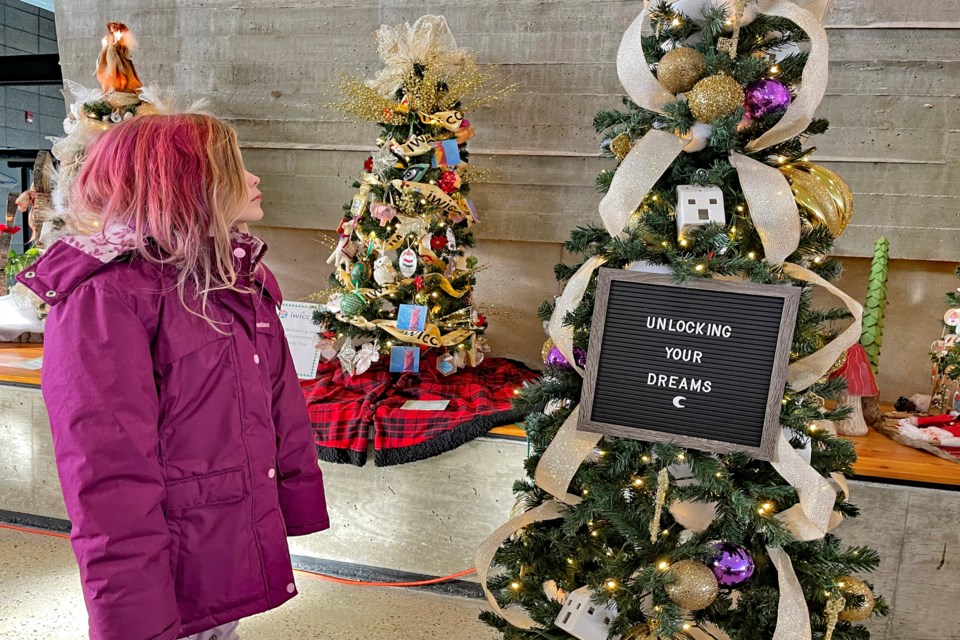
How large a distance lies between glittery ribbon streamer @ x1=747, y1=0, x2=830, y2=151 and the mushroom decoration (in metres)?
1.44

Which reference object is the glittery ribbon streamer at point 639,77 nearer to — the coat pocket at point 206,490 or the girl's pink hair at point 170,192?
the girl's pink hair at point 170,192

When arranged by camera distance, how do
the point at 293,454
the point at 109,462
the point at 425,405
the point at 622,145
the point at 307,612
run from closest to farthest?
the point at 109,462, the point at 622,145, the point at 293,454, the point at 307,612, the point at 425,405

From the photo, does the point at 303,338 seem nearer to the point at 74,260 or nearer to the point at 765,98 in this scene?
the point at 74,260

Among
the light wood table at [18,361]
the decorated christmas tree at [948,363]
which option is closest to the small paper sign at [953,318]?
the decorated christmas tree at [948,363]

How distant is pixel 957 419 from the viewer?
2520mm

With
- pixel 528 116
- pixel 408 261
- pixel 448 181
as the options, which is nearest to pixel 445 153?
pixel 448 181

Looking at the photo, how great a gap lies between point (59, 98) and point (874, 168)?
25.8 feet

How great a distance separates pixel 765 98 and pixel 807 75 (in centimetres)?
8

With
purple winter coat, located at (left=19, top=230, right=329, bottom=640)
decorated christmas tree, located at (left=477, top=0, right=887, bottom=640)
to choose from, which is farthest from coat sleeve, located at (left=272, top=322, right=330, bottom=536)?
decorated christmas tree, located at (left=477, top=0, right=887, bottom=640)

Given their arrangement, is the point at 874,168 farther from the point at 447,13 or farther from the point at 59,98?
the point at 59,98

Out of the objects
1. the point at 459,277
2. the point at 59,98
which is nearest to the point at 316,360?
the point at 459,277

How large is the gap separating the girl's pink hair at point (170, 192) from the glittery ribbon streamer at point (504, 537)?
796 millimetres

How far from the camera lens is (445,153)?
9.21 ft

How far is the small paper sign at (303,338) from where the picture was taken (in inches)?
116
